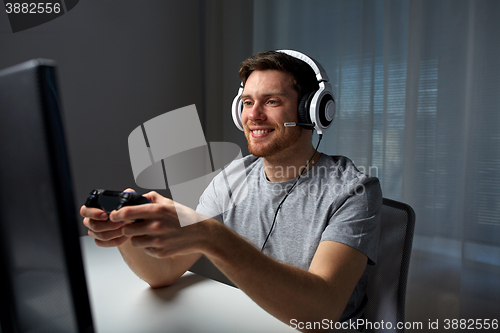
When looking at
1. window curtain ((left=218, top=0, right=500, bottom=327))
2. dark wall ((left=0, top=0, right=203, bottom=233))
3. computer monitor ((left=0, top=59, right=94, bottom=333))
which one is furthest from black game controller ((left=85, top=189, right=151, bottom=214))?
window curtain ((left=218, top=0, right=500, bottom=327))

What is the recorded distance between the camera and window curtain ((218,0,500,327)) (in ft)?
4.79

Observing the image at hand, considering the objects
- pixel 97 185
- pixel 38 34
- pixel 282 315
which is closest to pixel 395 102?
pixel 282 315

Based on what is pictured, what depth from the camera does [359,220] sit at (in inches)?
34.5

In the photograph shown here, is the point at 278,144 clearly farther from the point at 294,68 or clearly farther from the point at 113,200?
the point at 113,200

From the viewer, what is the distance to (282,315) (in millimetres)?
669

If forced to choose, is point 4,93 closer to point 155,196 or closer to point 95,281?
point 155,196

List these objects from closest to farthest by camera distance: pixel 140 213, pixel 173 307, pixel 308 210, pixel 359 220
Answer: pixel 140 213 → pixel 173 307 → pixel 359 220 → pixel 308 210

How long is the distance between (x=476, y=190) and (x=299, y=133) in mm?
882

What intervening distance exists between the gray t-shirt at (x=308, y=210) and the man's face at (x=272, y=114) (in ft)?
0.37

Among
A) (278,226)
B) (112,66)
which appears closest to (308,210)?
(278,226)

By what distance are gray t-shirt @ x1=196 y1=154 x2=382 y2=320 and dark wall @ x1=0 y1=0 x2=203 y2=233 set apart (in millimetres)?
983

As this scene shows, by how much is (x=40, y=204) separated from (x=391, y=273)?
0.82m

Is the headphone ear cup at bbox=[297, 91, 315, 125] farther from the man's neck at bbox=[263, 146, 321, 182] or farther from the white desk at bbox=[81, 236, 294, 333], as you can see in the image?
the white desk at bbox=[81, 236, 294, 333]

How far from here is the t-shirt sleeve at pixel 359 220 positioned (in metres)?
0.85
